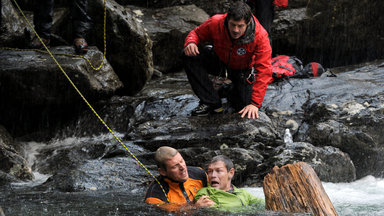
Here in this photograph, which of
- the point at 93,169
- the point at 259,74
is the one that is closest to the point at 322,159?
the point at 259,74

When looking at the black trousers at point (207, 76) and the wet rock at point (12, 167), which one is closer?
the wet rock at point (12, 167)

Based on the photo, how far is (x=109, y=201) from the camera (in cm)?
503

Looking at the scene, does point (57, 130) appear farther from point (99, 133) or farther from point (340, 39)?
point (340, 39)

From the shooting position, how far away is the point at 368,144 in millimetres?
6910

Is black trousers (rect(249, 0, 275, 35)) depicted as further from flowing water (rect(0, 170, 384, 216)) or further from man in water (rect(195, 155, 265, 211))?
man in water (rect(195, 155, 265, 211))

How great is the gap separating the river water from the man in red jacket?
1.66 meters

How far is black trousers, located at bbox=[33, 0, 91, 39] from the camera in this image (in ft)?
24.2

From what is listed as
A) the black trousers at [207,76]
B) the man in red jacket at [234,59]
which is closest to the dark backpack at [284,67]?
the man in red jacket at [234,59]

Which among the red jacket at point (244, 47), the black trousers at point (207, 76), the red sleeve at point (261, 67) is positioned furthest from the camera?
the black trousers at point (207, 76)

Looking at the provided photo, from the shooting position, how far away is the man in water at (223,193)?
4.58 m

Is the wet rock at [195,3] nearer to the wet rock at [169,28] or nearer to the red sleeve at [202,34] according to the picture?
the wet rock at [169,28]

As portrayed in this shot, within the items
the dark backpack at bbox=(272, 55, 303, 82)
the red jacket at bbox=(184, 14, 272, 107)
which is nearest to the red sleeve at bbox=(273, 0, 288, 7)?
the red jacket at bbox=(184, 14, 272, 107)

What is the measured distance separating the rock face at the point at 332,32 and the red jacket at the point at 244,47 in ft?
18.2

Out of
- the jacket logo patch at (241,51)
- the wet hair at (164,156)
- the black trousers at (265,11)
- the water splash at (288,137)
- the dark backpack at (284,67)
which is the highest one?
the black trousers at (265,11)
